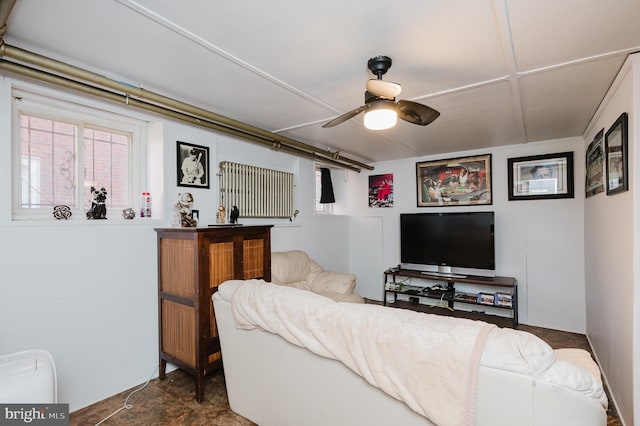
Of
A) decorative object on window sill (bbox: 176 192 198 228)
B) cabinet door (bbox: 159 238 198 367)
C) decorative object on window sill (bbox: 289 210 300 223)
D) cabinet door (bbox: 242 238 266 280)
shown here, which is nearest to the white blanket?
cabinet door (bbox: 159 238 198 367)

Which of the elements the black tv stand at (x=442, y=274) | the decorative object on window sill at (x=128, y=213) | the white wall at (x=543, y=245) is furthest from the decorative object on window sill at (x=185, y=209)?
the white wall at (x=543, y=245)

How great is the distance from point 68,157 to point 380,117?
2.36m

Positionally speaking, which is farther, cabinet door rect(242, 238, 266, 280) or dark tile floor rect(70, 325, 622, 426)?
cabinet door rect(242, 238, 266, 280)

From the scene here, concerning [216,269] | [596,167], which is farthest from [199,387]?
[596,167]

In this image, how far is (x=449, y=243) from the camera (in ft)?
14.7

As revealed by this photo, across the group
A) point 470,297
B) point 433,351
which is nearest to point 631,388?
point 433,351

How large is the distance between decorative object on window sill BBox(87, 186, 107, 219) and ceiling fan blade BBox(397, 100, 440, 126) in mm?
2357

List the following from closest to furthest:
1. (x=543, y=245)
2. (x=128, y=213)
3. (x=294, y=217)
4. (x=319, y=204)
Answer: (x=128, y=213)
(x=543, y=245)
(x=294, y=217)
(x=319, y=204)

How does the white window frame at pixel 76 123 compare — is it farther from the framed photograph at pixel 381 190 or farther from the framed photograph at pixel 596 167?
the framed photograph at pixel 596 167

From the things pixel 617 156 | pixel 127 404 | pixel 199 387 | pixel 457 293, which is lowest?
pixel 127 404

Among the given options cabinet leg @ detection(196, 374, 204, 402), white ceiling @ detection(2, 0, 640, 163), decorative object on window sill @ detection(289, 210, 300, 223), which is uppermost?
white ceiling @ detection(2, 0, 640, 163)

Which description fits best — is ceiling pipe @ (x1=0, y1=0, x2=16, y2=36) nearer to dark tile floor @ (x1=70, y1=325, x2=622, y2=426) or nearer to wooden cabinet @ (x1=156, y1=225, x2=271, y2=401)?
wooden cabinet @ (x1=156, y1=225, x2=271, y2=401)

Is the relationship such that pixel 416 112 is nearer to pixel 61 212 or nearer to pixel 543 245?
pixel 61 212

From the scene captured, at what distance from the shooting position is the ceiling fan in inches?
76.9
